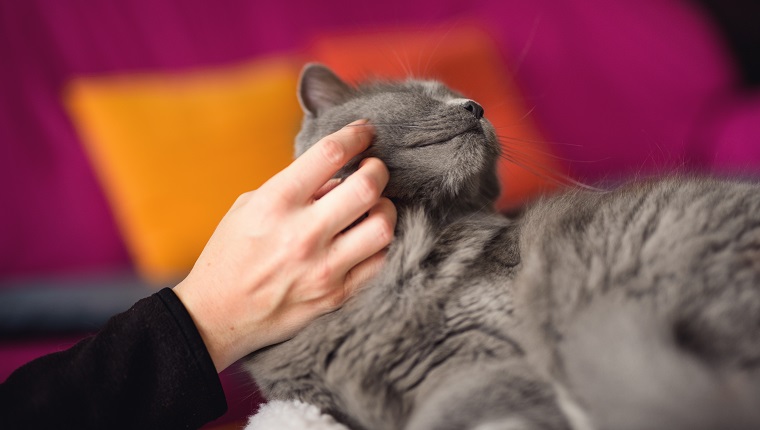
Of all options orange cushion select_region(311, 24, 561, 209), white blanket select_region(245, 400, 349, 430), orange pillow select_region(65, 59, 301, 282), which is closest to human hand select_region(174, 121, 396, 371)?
white blanket select_region(245, 400, 349, 430)

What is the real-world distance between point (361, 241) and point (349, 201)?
8cm

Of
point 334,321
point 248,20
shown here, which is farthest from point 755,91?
point 334,321

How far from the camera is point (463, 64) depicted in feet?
9.02

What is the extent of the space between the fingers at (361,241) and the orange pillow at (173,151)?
0.95 meters

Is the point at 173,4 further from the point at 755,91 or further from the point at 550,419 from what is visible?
the point at 755,91

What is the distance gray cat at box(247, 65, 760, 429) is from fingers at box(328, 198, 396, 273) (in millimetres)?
50

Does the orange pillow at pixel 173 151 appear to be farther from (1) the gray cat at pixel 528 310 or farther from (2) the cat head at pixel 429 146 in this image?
(1) the gray cat at pixel 528 310

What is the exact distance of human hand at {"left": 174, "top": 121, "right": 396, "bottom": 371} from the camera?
1.11m

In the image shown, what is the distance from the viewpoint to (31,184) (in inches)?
91.8

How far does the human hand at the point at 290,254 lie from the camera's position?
1110 mm

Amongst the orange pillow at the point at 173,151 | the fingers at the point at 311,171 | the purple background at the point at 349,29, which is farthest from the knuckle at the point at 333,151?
the orange pillow at the point at 173,151

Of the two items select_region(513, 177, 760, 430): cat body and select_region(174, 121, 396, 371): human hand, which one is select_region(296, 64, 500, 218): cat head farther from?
select_region(513, 177, 760, 430): cat body

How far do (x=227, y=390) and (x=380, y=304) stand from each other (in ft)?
1.93

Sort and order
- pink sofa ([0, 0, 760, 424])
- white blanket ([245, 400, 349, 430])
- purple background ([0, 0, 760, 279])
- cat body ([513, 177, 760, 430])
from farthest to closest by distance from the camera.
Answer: purple background ([0, 0, 760, 279]), pink sofa ([0, 0, 760, 424]), white blanket ([245, 400, 349, 430]), cat body ([513, 177, 760, 430])
